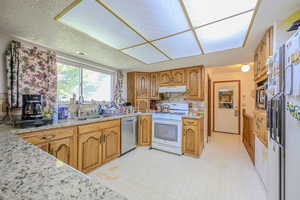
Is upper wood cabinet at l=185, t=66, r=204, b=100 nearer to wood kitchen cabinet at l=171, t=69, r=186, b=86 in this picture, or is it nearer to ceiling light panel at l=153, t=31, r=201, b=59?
wood kitchen cabinet at l=171, t=69, r=186, b=86

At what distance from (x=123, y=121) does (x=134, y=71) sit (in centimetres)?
162

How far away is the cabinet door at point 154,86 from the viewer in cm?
362

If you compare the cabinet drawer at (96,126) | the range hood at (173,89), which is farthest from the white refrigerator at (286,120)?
the cabinet drawer at (96,126)

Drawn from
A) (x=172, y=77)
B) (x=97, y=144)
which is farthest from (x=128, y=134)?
(x=172, y=77)

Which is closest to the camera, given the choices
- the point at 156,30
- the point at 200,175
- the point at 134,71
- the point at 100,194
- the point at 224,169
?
the point at 100,194

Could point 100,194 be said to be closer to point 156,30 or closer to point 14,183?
point 14,183

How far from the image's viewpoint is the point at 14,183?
0.48 m

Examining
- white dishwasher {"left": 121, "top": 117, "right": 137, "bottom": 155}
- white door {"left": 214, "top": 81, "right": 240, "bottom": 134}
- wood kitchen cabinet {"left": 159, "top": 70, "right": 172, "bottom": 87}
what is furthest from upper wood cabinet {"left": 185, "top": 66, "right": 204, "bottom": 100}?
white door {"left": 214, "top": 81, "right": 240, "bottom": 134}

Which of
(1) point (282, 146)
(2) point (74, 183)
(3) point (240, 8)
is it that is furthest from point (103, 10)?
(1) point (282, 146)

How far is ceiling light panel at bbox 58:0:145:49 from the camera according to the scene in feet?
3.94

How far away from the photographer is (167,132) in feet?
9.78

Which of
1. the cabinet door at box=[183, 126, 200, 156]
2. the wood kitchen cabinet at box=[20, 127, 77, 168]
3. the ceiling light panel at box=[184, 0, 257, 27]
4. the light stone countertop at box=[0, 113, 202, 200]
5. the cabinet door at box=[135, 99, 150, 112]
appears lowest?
the cabinet door at box=[183, 126, 200, 156]

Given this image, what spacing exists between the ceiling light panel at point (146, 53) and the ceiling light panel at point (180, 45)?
154 mm

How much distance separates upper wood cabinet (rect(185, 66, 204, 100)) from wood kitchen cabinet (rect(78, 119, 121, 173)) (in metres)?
1.89
